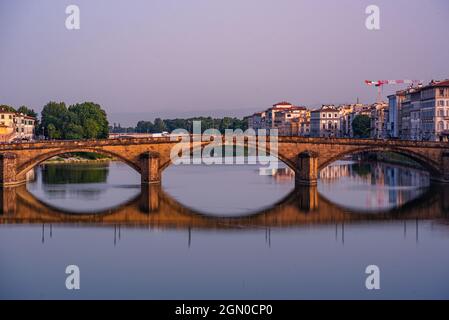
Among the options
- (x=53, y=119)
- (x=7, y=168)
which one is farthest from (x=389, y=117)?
(x=7, y=168)

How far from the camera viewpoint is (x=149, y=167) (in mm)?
42188

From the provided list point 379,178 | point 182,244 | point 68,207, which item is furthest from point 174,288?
point 379,178

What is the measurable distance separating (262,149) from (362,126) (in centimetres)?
4325

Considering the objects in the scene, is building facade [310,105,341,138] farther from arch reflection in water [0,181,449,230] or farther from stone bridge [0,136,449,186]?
arch reflection in water [0,181,449,230]

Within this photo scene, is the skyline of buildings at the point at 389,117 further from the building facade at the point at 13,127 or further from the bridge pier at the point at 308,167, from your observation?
the building facade at the point at 13,127

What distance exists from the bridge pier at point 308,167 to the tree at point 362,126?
43560 mm

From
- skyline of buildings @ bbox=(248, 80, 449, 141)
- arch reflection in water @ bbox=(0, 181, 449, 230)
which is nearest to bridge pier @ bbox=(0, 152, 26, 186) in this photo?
arch reflection in water @ bbox=(0, 181, 449, 230)

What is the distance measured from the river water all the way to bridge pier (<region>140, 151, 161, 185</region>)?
28.6 inches

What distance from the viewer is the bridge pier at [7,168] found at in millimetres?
40469

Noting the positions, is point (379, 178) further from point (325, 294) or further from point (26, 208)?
point (325, 294)

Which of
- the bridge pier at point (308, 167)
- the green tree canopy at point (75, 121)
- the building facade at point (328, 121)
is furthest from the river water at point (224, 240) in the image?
the building facade at point (328, 121)

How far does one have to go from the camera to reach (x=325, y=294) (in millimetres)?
19188

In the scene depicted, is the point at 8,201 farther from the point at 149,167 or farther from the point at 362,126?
the point at 362,126

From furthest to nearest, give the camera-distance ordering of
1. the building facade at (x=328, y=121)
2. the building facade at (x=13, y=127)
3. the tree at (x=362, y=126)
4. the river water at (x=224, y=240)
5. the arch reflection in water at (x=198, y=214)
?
the building facade at (x=328, y=121)
the tree at (x=362, y=126)
the building facade at (x=13, y=127)
the arch reflection in water at (x=198, y=214)
the river water at (x=224, y=240)
